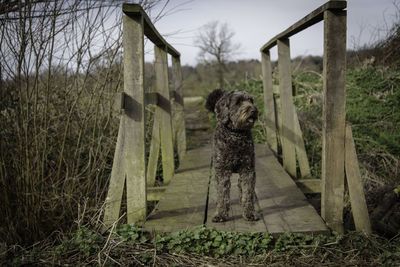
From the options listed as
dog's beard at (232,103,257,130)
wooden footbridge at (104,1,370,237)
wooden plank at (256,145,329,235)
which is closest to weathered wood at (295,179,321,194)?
wooden plank at (256,145,329,235)

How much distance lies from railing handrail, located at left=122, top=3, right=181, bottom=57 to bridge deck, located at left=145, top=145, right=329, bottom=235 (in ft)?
6.78

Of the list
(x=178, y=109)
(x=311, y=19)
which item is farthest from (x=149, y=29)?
(x=178, y=109)

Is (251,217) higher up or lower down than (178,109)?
lower down

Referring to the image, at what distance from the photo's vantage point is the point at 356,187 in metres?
3.27

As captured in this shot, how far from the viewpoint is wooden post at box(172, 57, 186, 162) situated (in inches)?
239

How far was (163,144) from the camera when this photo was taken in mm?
5180

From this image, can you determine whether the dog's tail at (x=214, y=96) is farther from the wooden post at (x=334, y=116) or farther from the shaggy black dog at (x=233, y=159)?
the wooden post at (x=334, y=116)

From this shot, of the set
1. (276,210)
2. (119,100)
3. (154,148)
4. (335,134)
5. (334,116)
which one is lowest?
(276,210)

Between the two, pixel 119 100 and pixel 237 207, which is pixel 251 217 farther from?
pixel 119 100

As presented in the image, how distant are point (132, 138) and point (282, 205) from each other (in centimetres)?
190

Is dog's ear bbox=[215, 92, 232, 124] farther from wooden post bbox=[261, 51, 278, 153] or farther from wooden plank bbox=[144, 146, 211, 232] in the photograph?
wooden post bbox=[261, 51, 278, 153]

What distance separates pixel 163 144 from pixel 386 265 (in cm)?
340

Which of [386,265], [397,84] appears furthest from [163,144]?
[397,84]

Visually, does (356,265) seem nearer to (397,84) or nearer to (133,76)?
(133,76)
